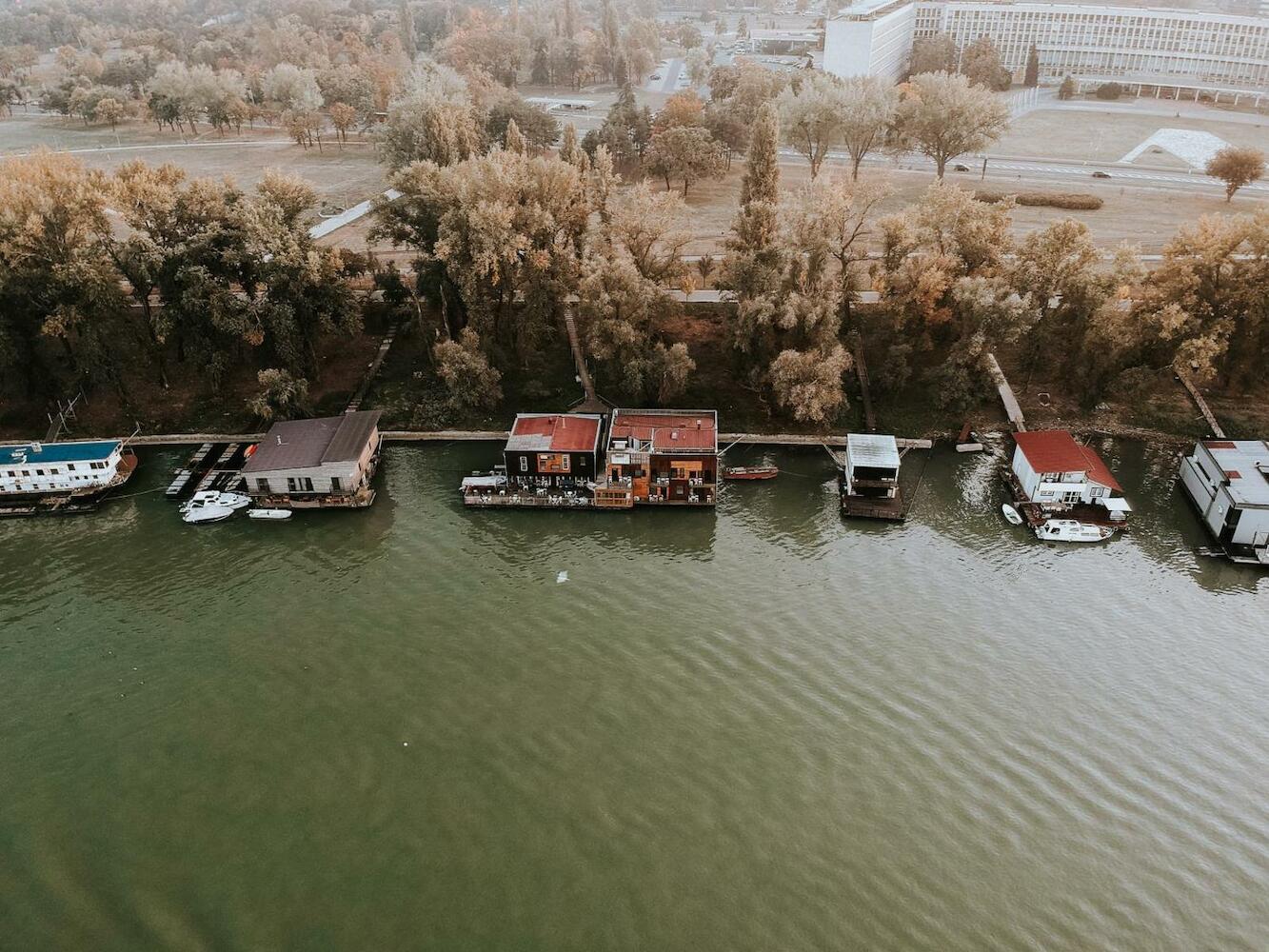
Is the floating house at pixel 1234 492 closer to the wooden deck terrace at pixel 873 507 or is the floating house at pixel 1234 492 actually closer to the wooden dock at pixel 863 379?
the wooden deck terrace at pixel 873 507

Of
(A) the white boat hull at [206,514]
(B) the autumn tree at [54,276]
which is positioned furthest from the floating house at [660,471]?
(B) the autumn tree at [54,276]

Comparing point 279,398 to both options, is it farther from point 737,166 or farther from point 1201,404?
point 737,166

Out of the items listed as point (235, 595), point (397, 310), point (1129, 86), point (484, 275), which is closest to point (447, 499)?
point (235, 595)

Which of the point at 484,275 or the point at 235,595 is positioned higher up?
the point at 484,275

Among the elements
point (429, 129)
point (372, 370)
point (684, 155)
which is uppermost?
point (429, 129)

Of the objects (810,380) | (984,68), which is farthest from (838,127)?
(984,68)

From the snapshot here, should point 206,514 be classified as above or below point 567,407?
below

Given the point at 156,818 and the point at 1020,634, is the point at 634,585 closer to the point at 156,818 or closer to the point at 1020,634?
the point at 1020,634
